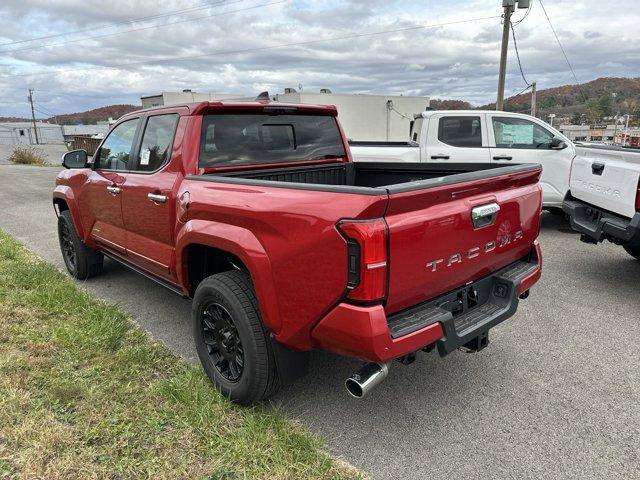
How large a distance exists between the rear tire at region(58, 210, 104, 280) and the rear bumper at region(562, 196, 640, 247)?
5.31 metres

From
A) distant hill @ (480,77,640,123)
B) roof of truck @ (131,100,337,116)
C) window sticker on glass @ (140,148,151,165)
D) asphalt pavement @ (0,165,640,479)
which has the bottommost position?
asphalt pavement @ (0,165,640,479)

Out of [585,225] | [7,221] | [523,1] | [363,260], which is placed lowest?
[7,221]

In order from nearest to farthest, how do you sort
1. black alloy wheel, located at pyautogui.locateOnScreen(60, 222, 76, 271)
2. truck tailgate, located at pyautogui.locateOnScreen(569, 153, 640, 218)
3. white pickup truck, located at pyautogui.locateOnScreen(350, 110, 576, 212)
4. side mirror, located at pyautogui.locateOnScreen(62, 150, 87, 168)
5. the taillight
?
the taillight
truck tailgate, located at pyautogui.locateOnScreen(569, 153, 640, 218)
side mirror, located at pyautogui.locateOnScreen(62, 150, 87, 168)
black alloy wheel, located at pyautogui.locateOnScreen(60, 222, 76, 271)
white pickup truck, located at pyautogui.locateOnScreen(350, 110, 576, 212)

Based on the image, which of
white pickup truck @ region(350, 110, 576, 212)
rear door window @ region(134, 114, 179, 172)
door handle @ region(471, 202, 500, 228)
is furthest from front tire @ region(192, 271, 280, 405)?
white pickup truck @ region(350, 110, 576, 212)

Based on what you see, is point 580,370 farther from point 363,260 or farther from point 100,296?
point 100,296

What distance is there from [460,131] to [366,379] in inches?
260

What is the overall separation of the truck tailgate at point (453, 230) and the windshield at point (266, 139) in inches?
68.3

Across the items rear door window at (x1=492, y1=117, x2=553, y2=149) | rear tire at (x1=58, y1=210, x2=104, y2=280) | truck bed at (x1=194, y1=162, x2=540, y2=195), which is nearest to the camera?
truck bed at (x1=194, y1=162, x2=540, y2=195)

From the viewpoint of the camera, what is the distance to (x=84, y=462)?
8.02 ft

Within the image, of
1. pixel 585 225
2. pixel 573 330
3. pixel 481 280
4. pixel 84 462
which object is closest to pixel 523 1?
pixel 585 225

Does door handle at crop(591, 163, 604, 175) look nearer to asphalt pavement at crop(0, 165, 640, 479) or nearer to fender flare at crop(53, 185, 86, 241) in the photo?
asphalt pavement at crop(0, 165, 640, 479)

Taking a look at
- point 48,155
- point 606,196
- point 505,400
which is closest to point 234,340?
point 505,400

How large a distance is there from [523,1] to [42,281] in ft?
47.1

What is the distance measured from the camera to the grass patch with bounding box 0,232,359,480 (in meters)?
2.42
